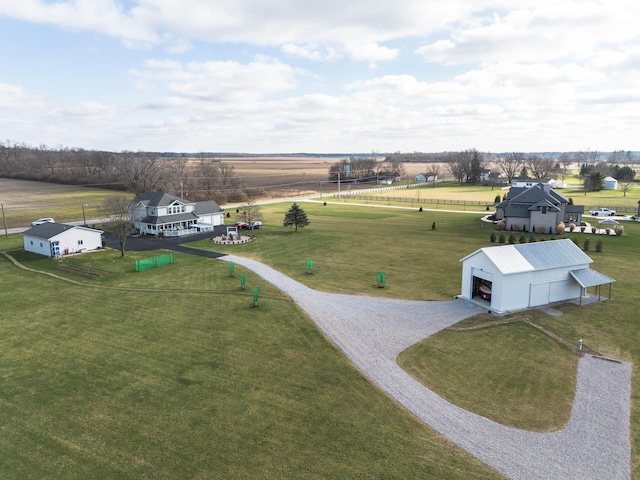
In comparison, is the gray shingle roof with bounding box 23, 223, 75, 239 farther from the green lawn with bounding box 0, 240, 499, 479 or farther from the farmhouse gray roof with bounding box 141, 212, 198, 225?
the green lawn with bounding box 0, 240, 499, 479

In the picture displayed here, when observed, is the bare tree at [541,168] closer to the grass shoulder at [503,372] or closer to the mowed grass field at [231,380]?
the mowed grass field at [231,380]

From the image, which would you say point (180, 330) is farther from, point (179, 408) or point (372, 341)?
point (372, 341)

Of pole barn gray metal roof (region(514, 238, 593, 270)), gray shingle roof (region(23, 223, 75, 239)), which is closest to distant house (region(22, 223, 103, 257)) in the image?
gray shingle roof (region(23, 223, 75, 239))

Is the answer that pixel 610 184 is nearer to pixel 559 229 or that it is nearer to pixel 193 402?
pixel 559 229

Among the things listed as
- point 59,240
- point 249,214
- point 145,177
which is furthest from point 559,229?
point 145,177

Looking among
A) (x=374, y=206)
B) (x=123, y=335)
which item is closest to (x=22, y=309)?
(x=123, y=335)

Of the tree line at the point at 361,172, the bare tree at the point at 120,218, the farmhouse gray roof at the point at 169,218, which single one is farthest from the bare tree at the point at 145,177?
the tree line at the point at 361,172
